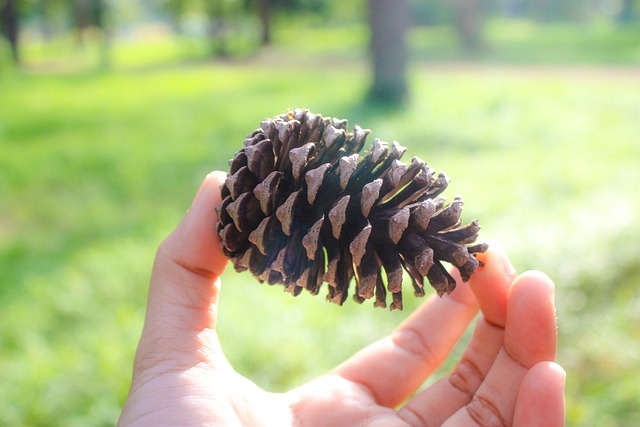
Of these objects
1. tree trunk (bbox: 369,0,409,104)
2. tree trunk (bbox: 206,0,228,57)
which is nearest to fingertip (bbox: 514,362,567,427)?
tree trunk (bbox: 369,0,409,104)

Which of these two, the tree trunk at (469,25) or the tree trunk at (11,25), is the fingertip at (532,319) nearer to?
the tree trunk at (469,25)

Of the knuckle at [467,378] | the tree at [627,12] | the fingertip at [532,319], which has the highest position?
the tree at [627,12]

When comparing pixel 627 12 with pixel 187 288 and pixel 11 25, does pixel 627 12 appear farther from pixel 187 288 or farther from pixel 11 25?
pixel 187 288

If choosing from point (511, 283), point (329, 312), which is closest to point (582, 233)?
point (329, 312)

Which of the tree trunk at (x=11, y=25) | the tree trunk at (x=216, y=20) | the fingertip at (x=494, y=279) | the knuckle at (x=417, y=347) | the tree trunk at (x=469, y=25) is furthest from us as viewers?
the tree trunk at (x=216, y=20)

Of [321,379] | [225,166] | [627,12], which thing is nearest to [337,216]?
[321,379]

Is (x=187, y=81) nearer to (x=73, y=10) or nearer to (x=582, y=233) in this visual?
(x=582, y=233)

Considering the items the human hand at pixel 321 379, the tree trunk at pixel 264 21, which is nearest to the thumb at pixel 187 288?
the human hand at pixel 321 379
